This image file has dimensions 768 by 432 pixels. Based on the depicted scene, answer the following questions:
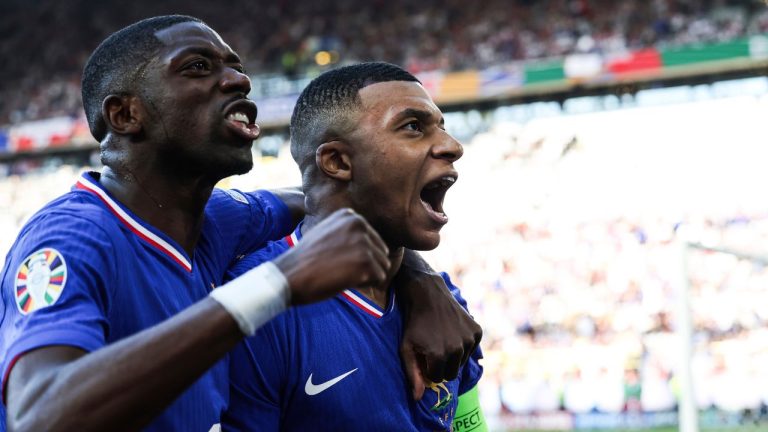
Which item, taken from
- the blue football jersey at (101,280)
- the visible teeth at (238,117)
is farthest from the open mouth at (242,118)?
the blue football jersey at (101,280)

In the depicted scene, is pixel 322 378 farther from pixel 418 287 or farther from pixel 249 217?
pixel 249 217

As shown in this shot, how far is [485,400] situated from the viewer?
566 inches

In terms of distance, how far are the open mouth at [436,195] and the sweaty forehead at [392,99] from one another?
0.69ft

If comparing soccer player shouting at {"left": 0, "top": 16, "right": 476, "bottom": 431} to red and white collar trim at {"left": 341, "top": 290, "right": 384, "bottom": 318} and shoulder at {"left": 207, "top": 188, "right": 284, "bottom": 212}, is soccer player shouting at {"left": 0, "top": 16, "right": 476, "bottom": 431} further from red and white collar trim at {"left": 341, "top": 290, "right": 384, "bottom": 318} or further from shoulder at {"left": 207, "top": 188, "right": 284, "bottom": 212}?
red and white collar trim at {"left": 341, "top": 290, "right": 384, "bottom": 318}

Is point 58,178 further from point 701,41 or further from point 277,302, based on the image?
point 277,302

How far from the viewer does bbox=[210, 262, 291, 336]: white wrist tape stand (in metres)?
1.91

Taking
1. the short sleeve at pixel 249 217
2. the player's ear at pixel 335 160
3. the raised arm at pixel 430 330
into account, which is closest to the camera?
the raised arm at pixel 430 330

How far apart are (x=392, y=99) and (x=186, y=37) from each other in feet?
2.09

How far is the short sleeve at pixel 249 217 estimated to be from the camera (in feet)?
9.81

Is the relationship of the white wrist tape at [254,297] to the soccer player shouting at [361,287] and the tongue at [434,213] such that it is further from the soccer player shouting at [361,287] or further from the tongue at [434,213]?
the tongue at [434,213]

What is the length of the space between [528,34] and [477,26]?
194 cm

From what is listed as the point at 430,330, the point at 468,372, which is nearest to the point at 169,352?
the point at 430,330

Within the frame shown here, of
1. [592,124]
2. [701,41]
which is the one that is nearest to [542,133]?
[592,124]

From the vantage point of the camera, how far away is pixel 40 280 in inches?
80.6
